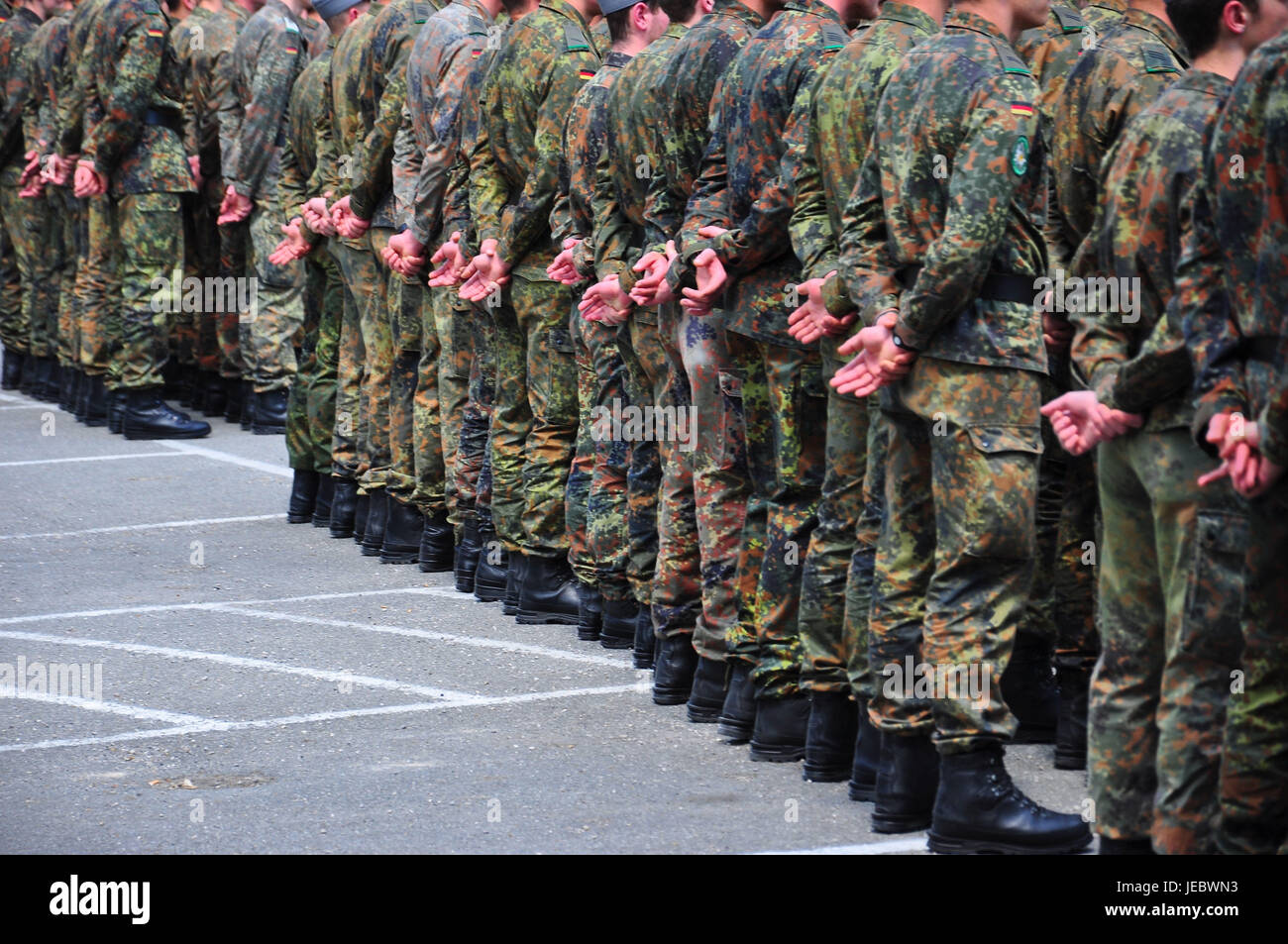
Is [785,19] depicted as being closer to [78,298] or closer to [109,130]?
[109,130]

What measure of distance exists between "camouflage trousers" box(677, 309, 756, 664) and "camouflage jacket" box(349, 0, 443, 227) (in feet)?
10.9

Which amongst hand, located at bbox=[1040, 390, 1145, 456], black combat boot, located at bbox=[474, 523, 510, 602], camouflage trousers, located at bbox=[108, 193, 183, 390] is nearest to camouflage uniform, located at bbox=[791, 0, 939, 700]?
hand, located at bbox=[1040, 390, 1145, 456]

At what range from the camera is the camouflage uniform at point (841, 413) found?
5.64 meters

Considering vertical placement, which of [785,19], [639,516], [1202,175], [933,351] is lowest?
[639,516]

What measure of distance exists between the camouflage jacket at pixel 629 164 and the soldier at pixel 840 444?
3.82 ft

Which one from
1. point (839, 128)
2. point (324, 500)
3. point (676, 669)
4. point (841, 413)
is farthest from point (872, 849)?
point (324, 500)

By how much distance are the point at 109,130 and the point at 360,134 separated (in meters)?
3.90

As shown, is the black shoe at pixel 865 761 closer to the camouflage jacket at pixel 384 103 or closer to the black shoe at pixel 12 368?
the camouflage jacket at pixel 384 103

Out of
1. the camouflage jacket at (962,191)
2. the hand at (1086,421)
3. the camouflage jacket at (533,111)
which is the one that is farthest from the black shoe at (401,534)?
the hand at (1086,421)

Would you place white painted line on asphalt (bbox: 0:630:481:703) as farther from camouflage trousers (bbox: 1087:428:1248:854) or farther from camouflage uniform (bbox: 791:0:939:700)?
camouflage trousers (bbox: 1087:428:1248:854)

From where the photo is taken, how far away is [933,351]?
5.20 metres

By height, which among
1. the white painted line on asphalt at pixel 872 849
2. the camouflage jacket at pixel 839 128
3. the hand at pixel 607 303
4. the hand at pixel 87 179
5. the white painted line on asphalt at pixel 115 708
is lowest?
the white painted line on asphalt at pixel 115 708

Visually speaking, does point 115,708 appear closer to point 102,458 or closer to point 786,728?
point 786,728
